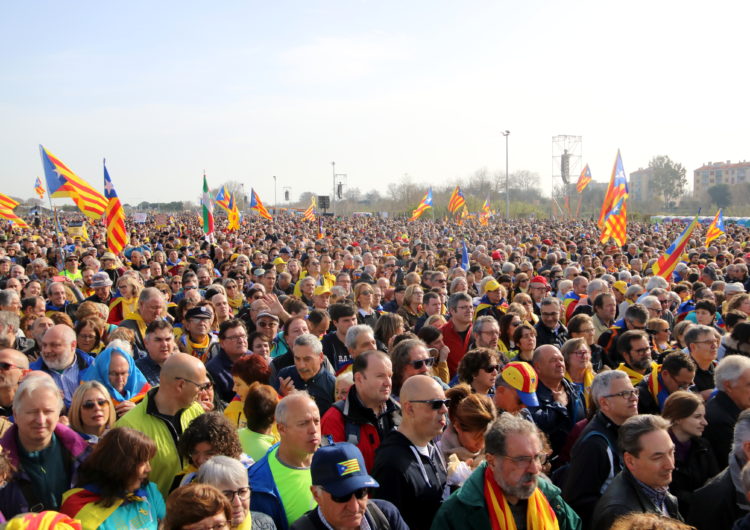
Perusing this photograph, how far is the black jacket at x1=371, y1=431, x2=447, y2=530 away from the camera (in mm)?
3514

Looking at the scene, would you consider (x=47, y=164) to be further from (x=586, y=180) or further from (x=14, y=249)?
(x=586, y=180)

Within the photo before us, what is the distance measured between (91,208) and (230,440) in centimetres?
1227

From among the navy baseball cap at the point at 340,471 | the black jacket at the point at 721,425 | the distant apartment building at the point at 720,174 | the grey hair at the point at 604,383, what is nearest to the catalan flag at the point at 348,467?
the navy baseball cap at the point at 340,471

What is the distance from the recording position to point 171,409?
4.20m

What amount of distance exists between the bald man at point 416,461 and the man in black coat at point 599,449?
31.8 inches

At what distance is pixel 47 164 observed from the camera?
13.6m

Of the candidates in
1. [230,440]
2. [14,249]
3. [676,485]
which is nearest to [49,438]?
[230,440]

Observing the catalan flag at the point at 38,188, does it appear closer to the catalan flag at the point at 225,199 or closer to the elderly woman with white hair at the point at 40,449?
the catalan flag at the point at 225,199

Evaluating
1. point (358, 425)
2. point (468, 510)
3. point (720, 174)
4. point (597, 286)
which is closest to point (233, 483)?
point (468, 510)

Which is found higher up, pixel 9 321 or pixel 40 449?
pixel 9 321

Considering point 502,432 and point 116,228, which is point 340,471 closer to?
point 502,432

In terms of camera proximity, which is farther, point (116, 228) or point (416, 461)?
point (116, 228)

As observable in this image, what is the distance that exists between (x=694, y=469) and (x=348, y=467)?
2.56 m

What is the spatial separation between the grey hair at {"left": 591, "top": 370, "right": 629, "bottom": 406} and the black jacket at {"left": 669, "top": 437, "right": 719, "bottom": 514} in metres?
0.65
